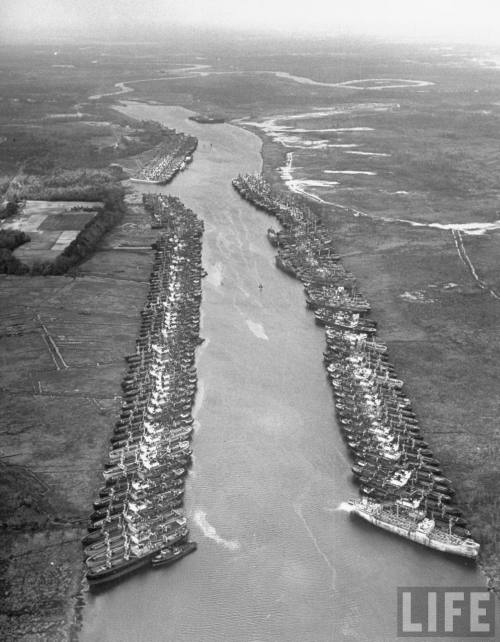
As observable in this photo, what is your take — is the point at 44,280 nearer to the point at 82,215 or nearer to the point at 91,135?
the point at 82,215

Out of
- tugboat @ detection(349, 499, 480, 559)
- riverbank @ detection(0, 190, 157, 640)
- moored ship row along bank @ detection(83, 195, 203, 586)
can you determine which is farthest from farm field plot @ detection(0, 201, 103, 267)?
tugboat @ detection(349, 499, 480, 559)

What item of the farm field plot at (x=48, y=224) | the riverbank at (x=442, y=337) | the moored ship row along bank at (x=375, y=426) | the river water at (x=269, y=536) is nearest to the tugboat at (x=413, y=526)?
the moored ship row along bank at (x=375, y=426)

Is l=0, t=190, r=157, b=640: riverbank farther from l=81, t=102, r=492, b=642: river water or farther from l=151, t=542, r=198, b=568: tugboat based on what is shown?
l=151, t=542, r=198, b=568: tugboat

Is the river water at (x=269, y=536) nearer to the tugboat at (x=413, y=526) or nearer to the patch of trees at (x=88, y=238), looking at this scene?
the tugboat at (x=413, y=526)

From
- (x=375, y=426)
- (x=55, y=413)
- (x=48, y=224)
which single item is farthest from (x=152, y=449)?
(x=48, y=224)

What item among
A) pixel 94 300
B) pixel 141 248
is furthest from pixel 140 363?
pixel 141 248

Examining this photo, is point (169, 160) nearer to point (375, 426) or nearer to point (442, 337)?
point (442, 337)
